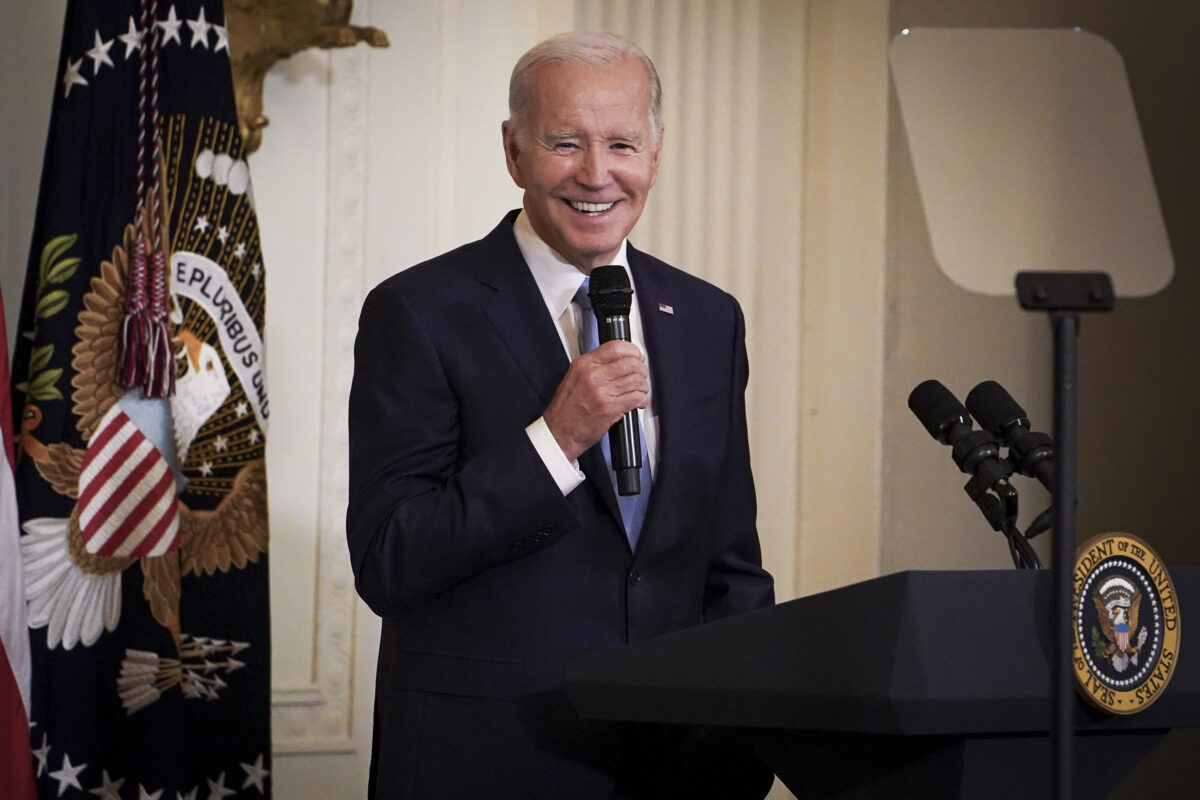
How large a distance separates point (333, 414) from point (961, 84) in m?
2.24

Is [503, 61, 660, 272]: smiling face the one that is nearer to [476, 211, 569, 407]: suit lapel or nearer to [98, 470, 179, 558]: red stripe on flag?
[476, 211, 569, 407]: suit lapel

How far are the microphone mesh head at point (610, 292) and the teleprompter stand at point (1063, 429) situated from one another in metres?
0.77

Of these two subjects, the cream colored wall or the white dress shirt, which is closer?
the white dress shirt

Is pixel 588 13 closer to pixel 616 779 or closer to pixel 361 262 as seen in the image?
pixel 361 262

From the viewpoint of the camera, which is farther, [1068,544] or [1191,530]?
[1191,530]

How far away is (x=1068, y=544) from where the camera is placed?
1.16 m

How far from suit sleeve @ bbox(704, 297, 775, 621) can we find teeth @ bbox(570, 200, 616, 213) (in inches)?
13.7

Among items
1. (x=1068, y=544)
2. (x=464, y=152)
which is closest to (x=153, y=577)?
(x=464, y=152)

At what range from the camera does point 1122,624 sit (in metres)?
1.28

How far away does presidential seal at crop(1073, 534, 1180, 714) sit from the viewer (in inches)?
49.3

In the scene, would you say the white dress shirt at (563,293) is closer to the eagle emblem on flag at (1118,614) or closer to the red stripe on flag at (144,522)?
the eagle emblem on flag at (1118,614)

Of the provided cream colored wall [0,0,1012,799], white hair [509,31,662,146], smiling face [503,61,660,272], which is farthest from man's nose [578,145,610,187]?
cream colored wall [0,0,1012,799]

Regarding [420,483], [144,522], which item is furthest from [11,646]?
[420,483]

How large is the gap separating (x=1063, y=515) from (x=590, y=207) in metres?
1.02
